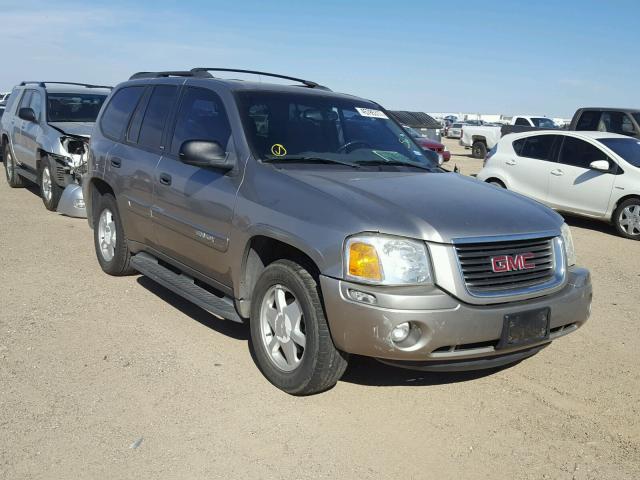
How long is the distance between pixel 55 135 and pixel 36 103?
141 centimetres

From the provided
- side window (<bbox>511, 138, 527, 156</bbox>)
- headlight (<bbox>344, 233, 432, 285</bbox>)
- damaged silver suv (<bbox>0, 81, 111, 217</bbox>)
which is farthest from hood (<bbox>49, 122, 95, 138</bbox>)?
headlight (<bbox>344, 233, 432, 285</bbox>)

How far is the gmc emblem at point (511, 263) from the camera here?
3.66 m

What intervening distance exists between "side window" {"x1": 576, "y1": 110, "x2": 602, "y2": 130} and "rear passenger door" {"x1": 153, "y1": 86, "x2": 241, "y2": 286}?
13.1 meters

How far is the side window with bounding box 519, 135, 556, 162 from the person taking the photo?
1119 centimetres

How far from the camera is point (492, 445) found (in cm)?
354

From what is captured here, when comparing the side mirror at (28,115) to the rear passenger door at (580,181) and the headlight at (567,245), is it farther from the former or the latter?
the headlight at (567,245)

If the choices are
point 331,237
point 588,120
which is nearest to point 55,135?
point 331,237

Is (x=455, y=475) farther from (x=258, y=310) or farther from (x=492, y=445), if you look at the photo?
(x=258, y=310)

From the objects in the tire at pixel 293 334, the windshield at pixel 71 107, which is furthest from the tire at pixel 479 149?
the tire at pixel 293 334

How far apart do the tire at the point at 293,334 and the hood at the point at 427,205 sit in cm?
51

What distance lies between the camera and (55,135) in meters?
9.80

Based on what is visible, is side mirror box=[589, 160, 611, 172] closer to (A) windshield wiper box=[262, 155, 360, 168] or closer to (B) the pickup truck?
(A) windshield wiper box=[262, 155, 360, 168]

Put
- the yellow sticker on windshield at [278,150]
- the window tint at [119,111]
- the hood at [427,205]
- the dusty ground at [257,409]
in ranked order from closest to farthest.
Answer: the dusty ground at [257,409] < the hood at [427,205] < the yellow sticker on windshield at [278,150] < the window tint at [119,111]

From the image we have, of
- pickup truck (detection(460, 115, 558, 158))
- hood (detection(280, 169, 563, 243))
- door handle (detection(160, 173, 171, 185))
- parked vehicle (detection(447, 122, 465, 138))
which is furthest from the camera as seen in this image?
parked vehicle (detection(447, 122, 465, 138))
